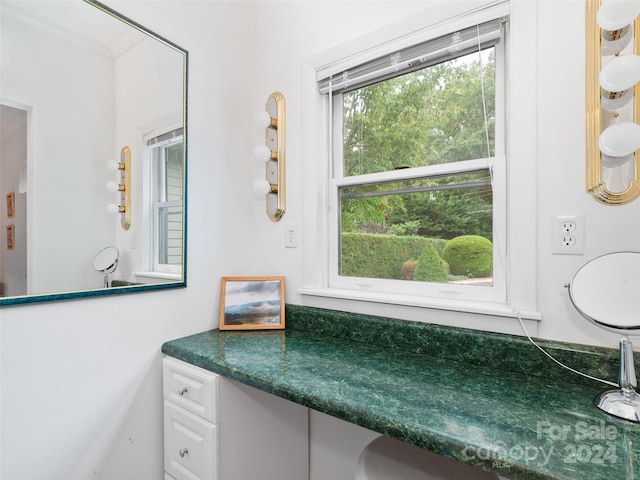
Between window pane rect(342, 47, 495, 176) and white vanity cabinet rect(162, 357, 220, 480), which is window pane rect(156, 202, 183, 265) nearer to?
white vanity cabinet rect(162, 357, 220, 480)

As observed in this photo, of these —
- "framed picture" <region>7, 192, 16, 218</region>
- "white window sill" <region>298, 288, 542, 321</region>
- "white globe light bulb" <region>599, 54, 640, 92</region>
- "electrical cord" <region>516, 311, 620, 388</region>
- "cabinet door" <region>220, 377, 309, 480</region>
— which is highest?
"white globe light bulb" <region>599, 54, 640, 92</region>

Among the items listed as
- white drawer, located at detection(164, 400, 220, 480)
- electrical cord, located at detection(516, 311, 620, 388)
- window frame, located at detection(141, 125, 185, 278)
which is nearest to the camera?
electrical cord, located at detection(516, 311, 620, 388)

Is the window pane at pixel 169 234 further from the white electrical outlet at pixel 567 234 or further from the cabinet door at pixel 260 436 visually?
the white electrical outlet at pixel 567 234

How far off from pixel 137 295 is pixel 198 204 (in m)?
0.50

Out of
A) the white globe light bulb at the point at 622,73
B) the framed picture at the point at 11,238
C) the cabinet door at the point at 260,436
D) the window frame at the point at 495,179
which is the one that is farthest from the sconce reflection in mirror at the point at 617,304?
the framed picture at the point at 11,238

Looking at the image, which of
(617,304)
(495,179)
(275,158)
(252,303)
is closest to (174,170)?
(275,158)

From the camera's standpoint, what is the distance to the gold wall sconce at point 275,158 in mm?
1738

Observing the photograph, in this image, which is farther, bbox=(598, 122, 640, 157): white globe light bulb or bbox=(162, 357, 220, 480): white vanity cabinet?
bbox=(162, 357, 220, 480): white vanity cabinet

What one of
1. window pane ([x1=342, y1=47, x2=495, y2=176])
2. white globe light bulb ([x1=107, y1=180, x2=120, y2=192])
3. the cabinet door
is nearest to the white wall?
window pane ([x1=342, y1=47, x2=495, y2=176])

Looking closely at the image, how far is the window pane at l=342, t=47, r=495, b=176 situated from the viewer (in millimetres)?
1306


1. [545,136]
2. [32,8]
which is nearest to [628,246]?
[545,136]

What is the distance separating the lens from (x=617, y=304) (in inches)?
34.4

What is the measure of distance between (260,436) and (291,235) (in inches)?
35.7

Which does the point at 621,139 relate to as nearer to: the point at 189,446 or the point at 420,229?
the point at 420,229
